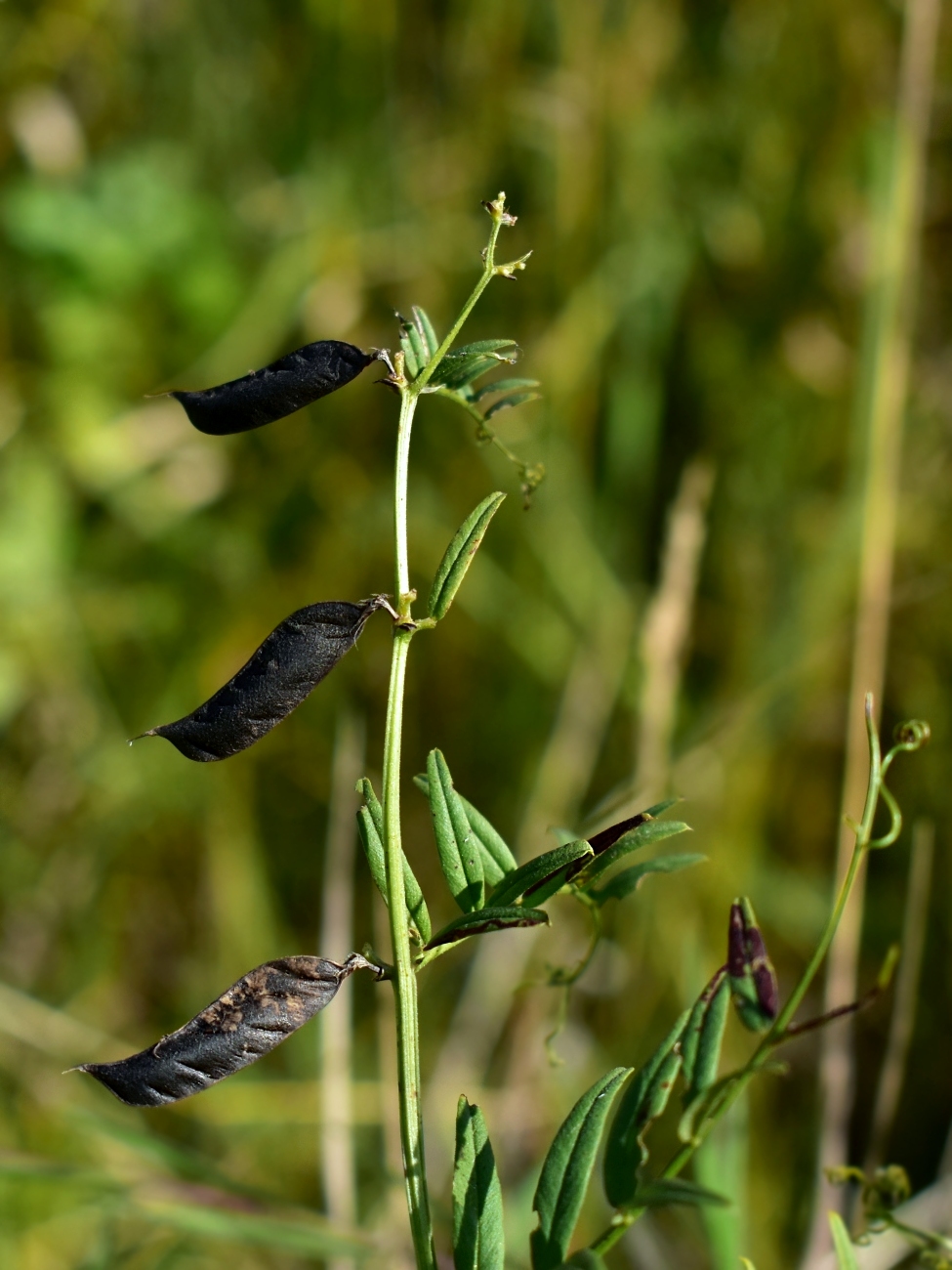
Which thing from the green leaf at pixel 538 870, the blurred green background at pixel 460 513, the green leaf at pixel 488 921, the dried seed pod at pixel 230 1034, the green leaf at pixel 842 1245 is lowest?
the green leaf at pixel 842 1245

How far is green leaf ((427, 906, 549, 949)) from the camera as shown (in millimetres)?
455

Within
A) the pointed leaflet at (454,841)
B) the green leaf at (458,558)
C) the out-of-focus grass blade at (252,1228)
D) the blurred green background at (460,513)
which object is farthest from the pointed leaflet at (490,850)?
the blurred green background at (460,513)

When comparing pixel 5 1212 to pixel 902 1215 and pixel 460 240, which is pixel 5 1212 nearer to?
pixel 902 1215

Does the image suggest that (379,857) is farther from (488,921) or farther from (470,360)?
(470,360)

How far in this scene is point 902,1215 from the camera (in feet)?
4.12

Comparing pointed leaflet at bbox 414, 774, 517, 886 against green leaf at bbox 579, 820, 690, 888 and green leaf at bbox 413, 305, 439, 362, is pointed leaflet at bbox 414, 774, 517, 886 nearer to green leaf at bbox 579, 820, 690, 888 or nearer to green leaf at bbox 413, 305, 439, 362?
green leaf at bbox 579, 820, 690, 888

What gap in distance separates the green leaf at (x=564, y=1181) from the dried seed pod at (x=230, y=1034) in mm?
117

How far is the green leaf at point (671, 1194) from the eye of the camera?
397 millimetres

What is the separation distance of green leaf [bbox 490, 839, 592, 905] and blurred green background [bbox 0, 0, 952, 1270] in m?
0.93

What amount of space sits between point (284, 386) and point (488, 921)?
219mm

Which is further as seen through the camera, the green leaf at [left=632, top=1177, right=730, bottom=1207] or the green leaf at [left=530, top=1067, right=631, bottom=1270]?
the green leaf at [left=530, top=1067, right=631, bottom=1270]

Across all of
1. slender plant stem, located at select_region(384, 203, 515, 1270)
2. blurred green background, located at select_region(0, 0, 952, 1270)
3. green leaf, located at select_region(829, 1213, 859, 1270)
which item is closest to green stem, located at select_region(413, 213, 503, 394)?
slender plant stem, located at select_region(384, 203, 515, 1270)

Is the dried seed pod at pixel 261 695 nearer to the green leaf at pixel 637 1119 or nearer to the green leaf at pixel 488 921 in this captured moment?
the green leaf at pixel 488 921

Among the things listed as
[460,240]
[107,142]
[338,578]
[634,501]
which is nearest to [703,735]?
[634,501]
